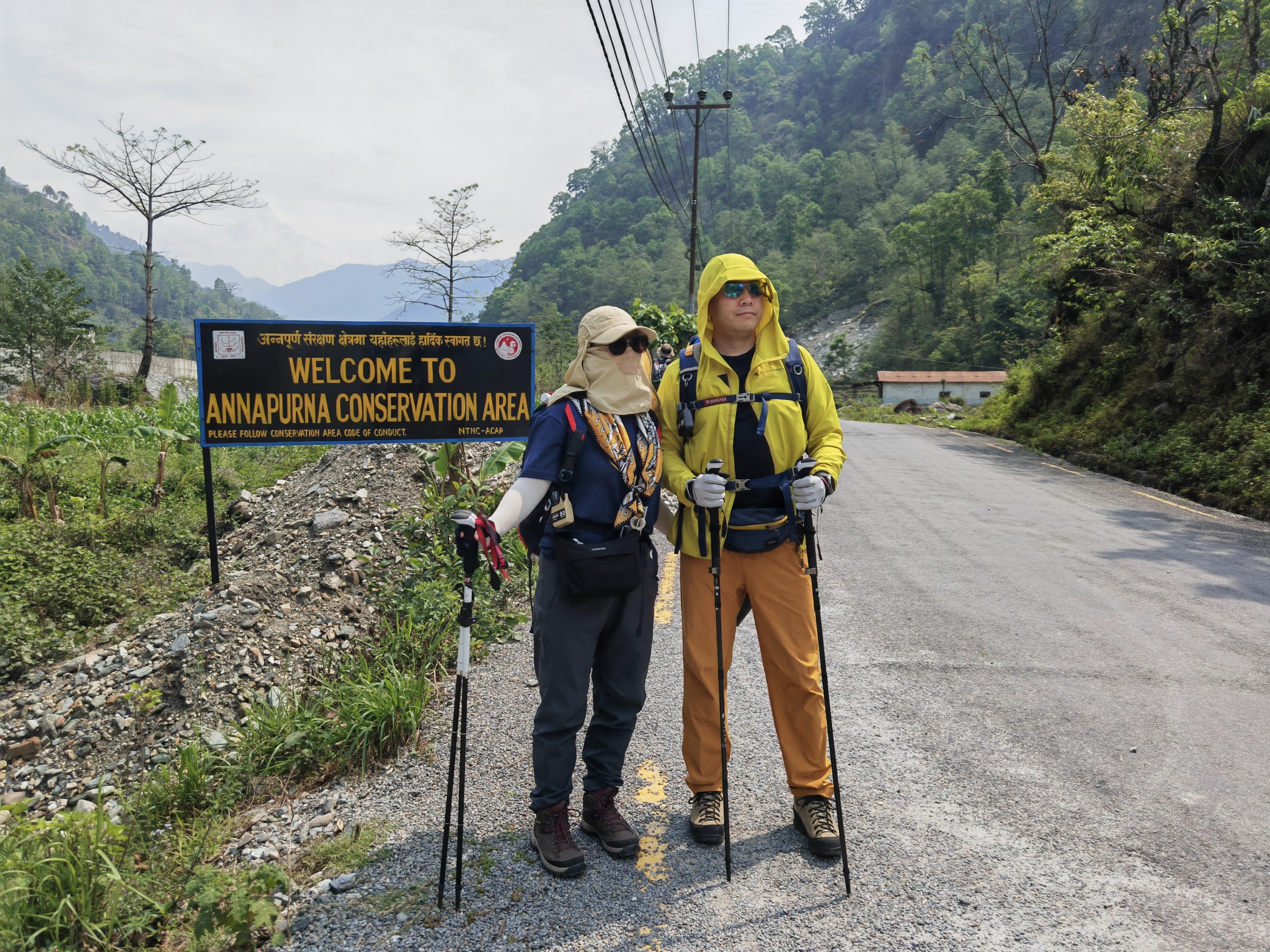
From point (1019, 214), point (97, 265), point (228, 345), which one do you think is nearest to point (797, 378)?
point (228, 345)

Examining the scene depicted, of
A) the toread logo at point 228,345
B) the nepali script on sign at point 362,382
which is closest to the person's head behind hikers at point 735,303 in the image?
the nepali script on sign at point 362,382

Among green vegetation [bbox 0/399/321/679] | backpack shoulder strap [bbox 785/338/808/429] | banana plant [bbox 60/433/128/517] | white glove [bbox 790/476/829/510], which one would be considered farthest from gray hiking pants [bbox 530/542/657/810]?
banana plant [bbox 60/433/128/517]

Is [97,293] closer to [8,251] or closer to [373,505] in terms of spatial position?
[8,251]

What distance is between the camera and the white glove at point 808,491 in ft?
9.70

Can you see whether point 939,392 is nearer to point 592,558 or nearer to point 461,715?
point 592,558

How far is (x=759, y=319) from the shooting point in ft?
10.3

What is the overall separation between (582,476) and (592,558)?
1.01 feet

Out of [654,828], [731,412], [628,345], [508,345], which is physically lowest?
[654,828]

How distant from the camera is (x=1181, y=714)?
4.21 m

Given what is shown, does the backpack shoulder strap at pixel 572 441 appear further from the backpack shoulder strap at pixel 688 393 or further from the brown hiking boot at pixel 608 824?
the brown hiking boot at pixel 608 824

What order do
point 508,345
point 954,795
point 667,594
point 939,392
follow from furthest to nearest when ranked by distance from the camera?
point 939,392
point 508,345
point 667,594
point 954,795

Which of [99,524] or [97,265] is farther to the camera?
[97,265]

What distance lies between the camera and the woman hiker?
9.41 feet

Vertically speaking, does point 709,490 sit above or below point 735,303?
below
